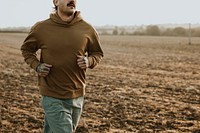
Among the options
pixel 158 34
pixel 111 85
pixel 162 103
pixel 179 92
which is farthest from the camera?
pixel 158 34

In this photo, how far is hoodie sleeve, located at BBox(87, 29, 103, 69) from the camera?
3.49 meters

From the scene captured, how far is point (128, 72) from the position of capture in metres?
13.6

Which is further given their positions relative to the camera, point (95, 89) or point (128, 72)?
point (128, 72)

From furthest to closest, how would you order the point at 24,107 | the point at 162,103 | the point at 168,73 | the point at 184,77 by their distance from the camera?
the point at 168,73, the point at 184,77, the point at 162,103, the point at 24,107

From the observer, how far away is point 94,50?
362 centimetres

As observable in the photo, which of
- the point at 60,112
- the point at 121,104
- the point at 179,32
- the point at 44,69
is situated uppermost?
the point at 44,69

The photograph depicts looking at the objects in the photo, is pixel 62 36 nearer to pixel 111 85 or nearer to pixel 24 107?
pixel 24 107

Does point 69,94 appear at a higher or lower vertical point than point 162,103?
higher

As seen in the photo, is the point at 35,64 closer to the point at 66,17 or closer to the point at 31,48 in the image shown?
the point at 31,48

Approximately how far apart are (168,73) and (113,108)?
6325 mm

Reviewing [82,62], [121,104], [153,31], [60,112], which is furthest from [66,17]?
[153,31]

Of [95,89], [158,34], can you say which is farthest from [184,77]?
[158,34]

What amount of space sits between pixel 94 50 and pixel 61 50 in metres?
0.41

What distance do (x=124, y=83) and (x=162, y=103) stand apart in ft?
9.39
